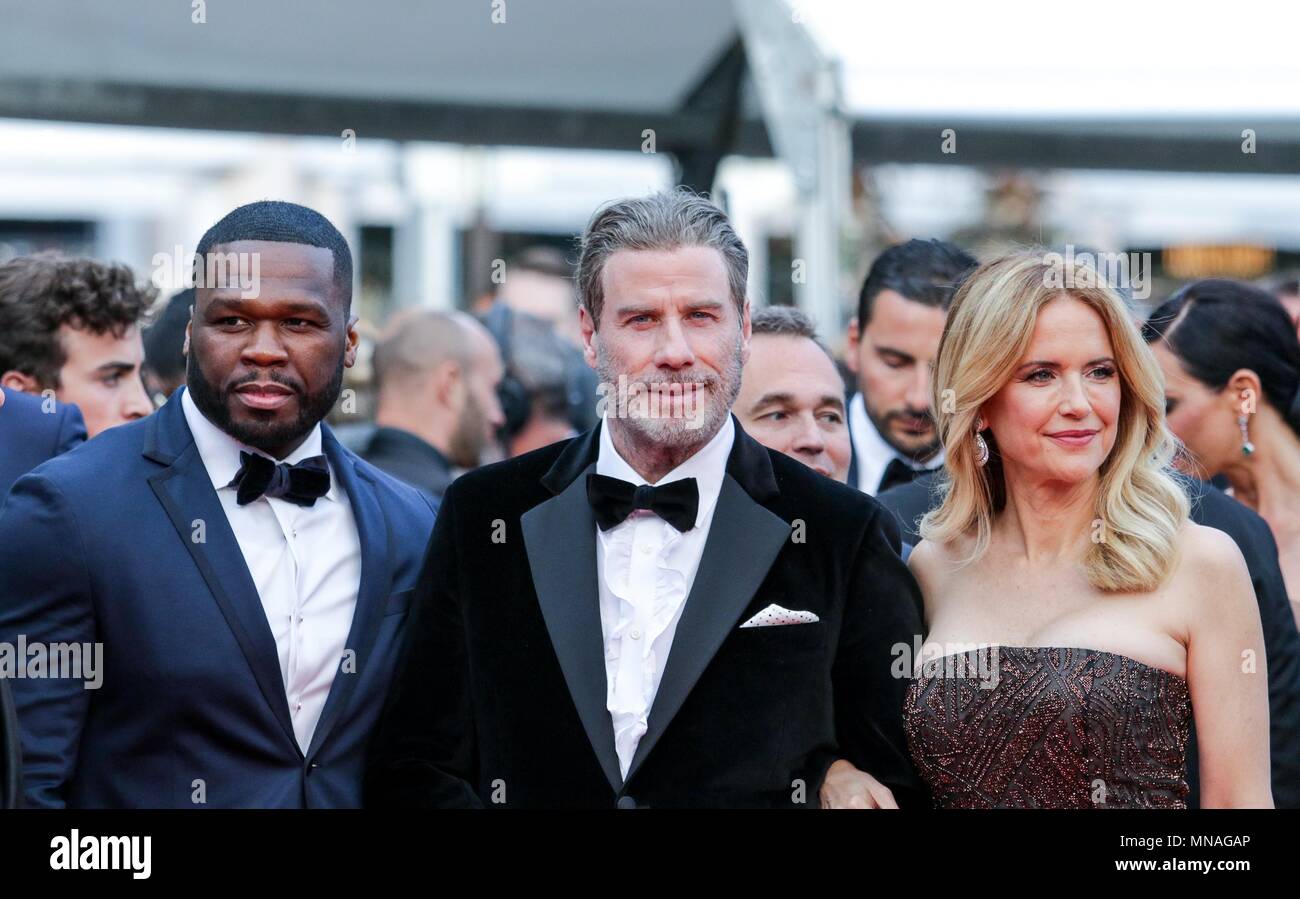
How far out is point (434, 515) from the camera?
139 inches

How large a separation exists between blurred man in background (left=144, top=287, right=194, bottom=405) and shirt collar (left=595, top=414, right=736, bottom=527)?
1979 millimetres

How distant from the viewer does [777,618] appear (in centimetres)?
300

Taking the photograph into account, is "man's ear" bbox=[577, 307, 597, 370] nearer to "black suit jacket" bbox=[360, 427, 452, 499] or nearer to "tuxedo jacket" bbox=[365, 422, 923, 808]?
"tuxedo jacket" bbox=[365, 422, 923, 808]

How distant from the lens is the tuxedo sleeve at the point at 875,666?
10.1 ft

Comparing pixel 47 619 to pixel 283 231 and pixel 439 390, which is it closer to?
pixel 283 231

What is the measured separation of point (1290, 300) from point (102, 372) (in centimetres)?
471

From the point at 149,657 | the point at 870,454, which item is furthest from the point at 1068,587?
the point at 149,657

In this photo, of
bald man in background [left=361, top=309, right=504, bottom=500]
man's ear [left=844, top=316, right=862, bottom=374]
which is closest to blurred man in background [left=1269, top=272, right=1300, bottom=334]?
man's ear [left=844, top=316, right=862, bottom=374]

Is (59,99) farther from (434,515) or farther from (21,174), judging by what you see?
(21,174)

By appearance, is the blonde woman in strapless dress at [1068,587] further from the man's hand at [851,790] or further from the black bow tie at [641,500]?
the black bow tie at [641,500]

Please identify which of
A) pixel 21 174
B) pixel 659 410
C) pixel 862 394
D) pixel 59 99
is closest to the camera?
A: pixel 659 410

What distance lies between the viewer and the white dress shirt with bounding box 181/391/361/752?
3.08m

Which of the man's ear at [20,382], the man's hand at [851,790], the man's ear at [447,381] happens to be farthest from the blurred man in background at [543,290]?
the man's hand at [851,790]

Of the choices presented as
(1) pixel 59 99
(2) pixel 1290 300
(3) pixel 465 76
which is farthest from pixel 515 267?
(2) pixel 1290 300
